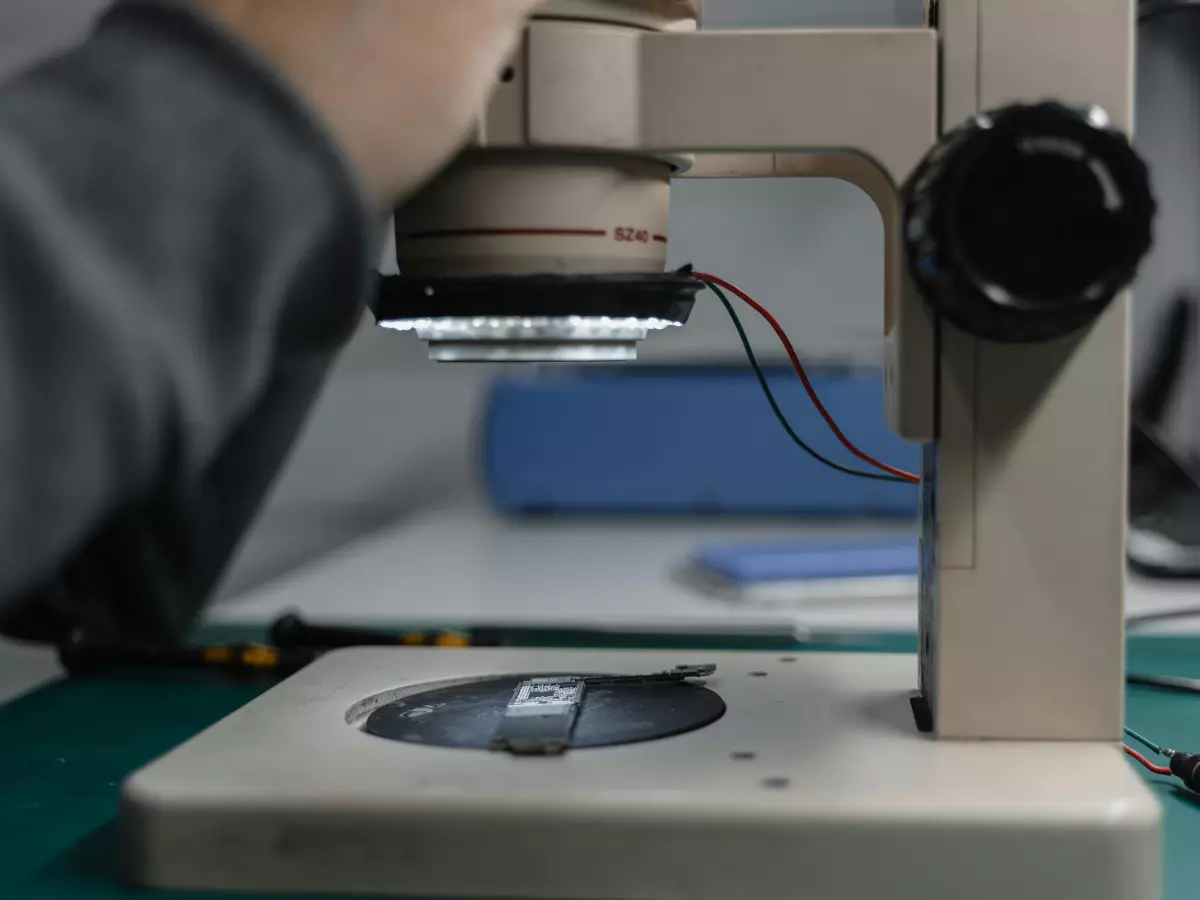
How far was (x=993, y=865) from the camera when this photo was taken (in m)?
0.46

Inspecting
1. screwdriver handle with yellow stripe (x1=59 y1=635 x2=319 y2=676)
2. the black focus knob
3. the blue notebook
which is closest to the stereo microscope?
the black focus knob

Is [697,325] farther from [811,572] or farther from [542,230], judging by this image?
[542,230]

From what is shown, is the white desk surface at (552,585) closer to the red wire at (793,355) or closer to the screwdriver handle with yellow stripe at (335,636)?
the screwdriver handle with yellow stripe at (335,636)

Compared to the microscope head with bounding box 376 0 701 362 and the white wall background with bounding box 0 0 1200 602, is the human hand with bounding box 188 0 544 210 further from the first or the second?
the white wall background with bounding box 0 0 1200 602

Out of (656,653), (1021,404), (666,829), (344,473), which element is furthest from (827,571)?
(344,473)

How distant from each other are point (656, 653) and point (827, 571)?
0.57 m

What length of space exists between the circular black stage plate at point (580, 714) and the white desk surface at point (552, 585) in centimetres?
42

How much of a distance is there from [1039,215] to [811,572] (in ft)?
2.72

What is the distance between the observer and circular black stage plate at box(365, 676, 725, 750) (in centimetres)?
56

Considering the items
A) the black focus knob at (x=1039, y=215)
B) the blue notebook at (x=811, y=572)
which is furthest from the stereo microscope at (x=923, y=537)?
the blue notebook at (x=811, y=572)

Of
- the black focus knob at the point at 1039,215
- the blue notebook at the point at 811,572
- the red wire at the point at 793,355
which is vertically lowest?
the blue notebook at the point at 811,572

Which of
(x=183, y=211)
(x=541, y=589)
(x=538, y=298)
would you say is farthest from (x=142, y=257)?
(x=541, y=589)

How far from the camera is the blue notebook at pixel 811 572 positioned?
1239 millimetres

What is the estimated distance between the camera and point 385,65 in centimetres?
45
